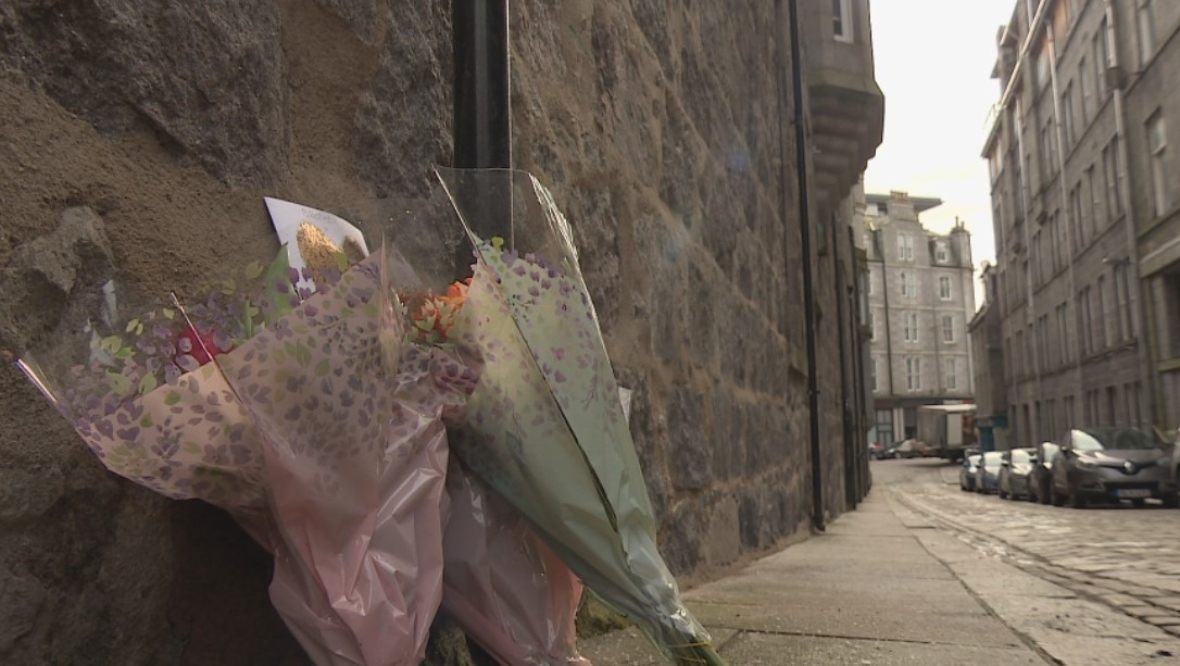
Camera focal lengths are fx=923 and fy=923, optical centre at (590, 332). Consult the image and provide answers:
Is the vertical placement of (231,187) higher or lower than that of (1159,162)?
lower

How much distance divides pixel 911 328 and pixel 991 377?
16.7 m

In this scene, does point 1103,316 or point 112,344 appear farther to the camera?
point 1103,316

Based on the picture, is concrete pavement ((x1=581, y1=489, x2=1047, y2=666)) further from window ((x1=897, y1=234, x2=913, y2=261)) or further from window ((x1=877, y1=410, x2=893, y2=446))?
window ((x1=897, y1=234, x2=913, y2=261))

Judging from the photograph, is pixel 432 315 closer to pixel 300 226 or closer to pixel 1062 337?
pixel 300 226

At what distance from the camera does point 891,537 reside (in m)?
7.02

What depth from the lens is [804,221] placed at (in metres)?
7.77

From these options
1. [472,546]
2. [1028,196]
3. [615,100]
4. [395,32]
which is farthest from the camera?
[1028,196]

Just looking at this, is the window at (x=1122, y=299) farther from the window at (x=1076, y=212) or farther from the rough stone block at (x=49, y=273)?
the rough stone block at (x=49, y=273)

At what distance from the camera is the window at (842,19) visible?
31.6ft

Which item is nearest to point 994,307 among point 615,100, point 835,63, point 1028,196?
point 1028,196

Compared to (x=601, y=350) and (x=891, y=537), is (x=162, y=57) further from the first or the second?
(x=891, y=537)

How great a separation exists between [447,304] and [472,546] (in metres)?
0.37

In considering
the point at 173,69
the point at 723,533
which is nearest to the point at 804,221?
the point at 723,533

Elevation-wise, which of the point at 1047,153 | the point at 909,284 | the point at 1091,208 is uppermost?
the point at 909,284
